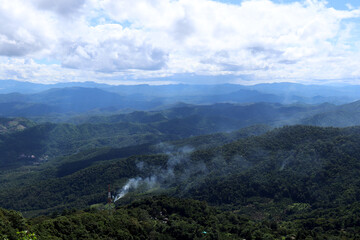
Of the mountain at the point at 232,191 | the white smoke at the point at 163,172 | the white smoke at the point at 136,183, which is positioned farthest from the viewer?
the white smoke at the point at 163,172

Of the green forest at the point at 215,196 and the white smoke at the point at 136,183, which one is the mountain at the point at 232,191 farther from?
the white smoke at the point at 136,183

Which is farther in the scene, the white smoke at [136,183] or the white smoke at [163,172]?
the white smoke at [163,172]

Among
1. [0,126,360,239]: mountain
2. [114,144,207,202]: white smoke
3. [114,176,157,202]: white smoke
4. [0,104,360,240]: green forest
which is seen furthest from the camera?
[114,144,207,202]: white smoke

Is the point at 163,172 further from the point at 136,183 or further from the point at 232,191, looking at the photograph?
the point at 232,191

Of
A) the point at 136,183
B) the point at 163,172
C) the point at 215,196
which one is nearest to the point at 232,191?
the point at 215,196

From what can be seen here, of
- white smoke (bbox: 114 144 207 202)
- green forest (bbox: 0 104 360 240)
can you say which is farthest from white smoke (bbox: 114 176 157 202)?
green forest (bbox: 0 104 360 240)

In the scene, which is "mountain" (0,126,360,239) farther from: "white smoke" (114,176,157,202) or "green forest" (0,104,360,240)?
"white smoke" (114,176,157,202)

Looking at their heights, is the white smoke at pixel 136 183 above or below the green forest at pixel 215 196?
below

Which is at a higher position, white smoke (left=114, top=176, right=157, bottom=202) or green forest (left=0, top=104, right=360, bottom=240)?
green forest (left=0, top=104, right=360, bottom=240)

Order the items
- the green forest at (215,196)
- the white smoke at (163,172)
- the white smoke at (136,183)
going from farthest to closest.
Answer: the white smoke at (163,172) < the white smoke at (136,183) < the green forest at (215,196)

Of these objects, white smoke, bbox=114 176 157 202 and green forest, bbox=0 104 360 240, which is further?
white smoke, bbox=114 176 157 202

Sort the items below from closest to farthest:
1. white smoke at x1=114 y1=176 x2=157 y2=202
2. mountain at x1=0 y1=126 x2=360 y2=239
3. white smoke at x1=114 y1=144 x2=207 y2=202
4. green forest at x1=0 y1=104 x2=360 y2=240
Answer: green forest at x1=0 y1=104 x2=360 y2=240, mountain at x1=0 y1=126 x2=360 y2=239, white smoke at x1=114 y1=176 x2=157 y2=202, white smoke at x1=114 y1=144 x2=207 y2=202

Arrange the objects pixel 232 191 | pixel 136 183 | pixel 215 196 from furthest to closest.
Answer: pixel 136 183 < pixel 215 196 < pixel 232 191

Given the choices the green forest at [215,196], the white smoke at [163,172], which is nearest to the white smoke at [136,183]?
the white smoke at [163,172]
